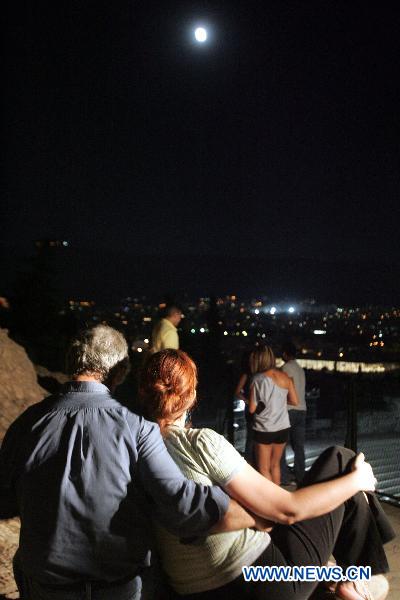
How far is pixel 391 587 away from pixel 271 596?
1.81 m

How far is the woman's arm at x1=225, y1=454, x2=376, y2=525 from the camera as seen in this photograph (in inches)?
88.7

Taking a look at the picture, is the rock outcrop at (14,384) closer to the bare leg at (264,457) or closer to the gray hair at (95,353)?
the bare leg at (264,457)

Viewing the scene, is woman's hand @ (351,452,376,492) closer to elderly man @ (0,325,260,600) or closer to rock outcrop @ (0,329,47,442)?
elderly man @ (0,325,260,600)

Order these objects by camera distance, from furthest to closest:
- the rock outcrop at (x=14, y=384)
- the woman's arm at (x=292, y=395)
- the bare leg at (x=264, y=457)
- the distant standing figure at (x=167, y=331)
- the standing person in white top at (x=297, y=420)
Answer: the distant standing figure at (x=167, y=331), the standing person in white top at (x=297, y=420), the woman's arm at (x=292, y=395), the bare leg at (x=264, y=457), the rock outcrop at (x=14, y=384)

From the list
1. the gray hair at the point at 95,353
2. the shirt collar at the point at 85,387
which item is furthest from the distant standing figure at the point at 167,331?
the shirt collar at the point at 85,387

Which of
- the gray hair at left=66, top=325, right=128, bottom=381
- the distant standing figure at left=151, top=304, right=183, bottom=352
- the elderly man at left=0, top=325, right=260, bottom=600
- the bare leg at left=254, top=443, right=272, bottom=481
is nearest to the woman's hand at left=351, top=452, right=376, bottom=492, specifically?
the elderly man at left=0, top=325, right=260, bottom=600

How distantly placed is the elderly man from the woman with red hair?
14cm

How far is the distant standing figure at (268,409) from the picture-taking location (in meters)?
5.54

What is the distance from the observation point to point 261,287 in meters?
138

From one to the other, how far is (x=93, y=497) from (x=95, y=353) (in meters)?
0.59

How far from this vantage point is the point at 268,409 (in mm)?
5535

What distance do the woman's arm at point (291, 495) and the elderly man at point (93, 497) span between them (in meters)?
0.11

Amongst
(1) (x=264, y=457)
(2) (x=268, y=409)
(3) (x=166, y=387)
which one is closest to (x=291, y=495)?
(3) (x=166, y=387)

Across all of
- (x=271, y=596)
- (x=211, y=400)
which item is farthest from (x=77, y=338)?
(x=211, y=400)
